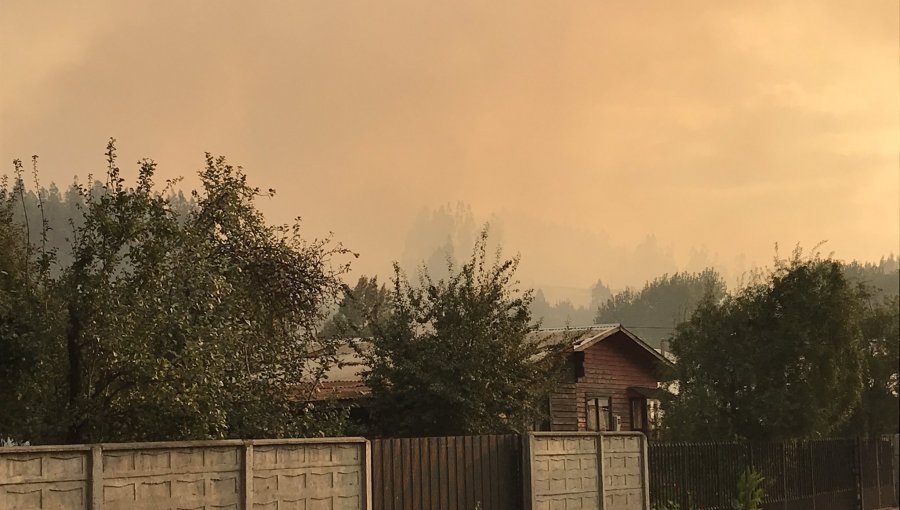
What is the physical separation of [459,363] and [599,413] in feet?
59.8

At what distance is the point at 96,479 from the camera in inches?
491

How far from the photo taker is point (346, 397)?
29.4 metres

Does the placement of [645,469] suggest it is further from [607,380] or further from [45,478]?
[607,380]

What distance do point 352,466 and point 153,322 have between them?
364 cm

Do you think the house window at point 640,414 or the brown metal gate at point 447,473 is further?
the house window at point 640,414

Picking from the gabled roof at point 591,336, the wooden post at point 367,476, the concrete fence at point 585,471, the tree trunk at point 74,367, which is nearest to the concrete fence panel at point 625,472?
the concrete fence at point 585,471

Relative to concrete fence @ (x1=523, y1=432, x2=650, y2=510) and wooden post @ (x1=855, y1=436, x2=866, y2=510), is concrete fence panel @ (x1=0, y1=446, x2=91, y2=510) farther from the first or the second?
wooden post @ (x1=855, y1=436, x2=866, y2=510)

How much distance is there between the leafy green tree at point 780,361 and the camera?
28281 millimetres

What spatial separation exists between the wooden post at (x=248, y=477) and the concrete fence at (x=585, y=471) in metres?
5.30

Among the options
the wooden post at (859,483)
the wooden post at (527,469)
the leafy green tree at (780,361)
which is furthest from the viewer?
the wooden post at (859,483)

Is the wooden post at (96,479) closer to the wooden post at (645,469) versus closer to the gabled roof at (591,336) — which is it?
the wooden post at (645,469)

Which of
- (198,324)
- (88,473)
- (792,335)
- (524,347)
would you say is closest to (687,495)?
(524,347)

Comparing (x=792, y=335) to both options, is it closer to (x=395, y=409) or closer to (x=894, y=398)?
(x=894, y=398)

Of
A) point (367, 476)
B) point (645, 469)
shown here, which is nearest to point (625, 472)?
point (645, 469)
